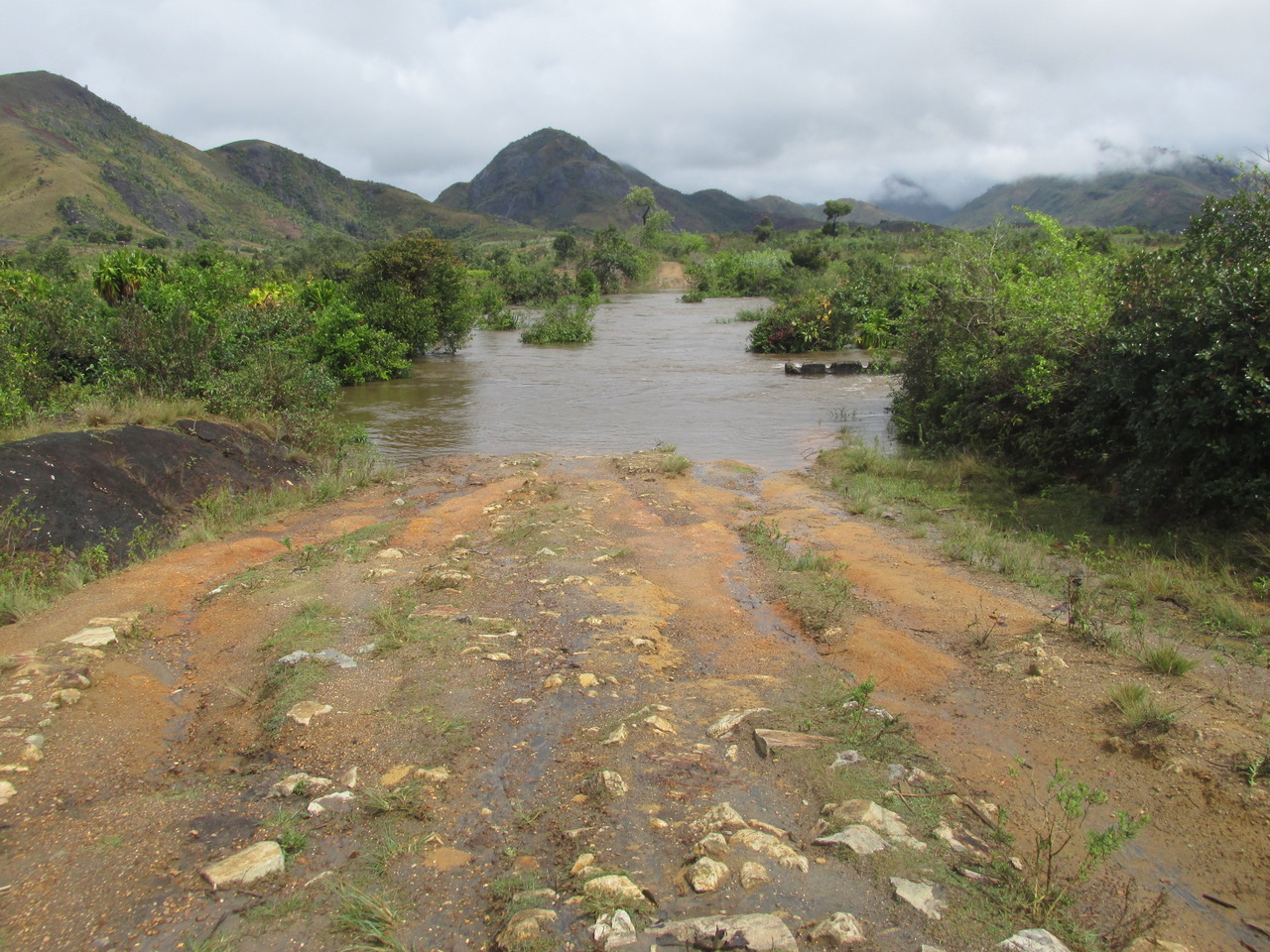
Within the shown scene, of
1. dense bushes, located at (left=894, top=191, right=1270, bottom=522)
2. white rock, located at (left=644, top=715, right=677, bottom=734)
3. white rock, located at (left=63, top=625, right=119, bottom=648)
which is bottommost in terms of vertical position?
white rock, located at (left=644, top=715, right=677, bottom=734)

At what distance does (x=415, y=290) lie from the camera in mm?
24453

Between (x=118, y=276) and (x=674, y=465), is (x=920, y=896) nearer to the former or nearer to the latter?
(x=674, y=465)

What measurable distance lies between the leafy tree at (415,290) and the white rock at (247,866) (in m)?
21.6

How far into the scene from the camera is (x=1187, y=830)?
323 centimetres

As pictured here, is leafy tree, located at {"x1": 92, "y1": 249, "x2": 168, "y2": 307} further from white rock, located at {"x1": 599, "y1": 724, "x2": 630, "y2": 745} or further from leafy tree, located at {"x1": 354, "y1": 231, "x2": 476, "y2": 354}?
white rock, located at {"x1": 599, "y1": 724, "x2": 630, "y2": 745}

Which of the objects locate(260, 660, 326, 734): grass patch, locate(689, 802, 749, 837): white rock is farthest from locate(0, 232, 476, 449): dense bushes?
locate(689, 802, 749, 837): white rock

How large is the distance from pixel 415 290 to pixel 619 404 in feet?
33.2

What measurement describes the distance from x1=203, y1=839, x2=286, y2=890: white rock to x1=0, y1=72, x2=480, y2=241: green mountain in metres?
78.4

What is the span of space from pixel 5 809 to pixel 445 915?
1.95 m

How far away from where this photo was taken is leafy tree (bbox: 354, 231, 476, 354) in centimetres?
2320

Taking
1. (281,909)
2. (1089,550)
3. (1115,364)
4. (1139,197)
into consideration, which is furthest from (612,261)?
(1139,197)

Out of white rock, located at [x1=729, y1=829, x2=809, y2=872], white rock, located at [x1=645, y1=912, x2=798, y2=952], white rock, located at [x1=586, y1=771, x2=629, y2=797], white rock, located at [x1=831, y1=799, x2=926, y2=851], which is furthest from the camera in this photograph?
white rock, located at [x1=586, y1=771, x2=629, y2=797]

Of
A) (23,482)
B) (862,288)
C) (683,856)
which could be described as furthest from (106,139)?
(683,856)

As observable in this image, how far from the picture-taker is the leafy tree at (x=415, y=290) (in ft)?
76.1
